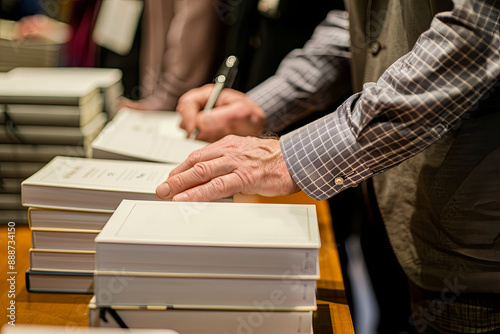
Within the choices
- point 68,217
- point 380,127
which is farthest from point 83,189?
point 380,127

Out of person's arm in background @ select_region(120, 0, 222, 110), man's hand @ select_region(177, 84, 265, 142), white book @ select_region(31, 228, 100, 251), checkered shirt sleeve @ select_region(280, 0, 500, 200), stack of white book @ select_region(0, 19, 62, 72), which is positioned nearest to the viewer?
checkered shirt sleeve @ select_region(280, 0, 500, 200)

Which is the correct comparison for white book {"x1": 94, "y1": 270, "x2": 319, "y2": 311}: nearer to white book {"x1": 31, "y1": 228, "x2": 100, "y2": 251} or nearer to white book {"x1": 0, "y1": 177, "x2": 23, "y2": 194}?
white book {"x1": 31, "y1": 228, "x2": 100, "y2": 251}

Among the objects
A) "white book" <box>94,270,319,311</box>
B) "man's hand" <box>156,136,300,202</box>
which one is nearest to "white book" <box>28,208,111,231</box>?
"man's hand" <box>156,136,300,202</box>

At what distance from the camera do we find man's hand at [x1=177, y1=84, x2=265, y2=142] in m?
1.35

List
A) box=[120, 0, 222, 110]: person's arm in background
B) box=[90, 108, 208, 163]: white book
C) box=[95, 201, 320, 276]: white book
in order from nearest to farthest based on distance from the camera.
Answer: box=[95, 201, 320, 276]: white book, box=[90, 108, 208, 163]: white book, box=[120, 0, 222, 110]: person's arm in background

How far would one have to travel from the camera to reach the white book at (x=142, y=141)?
3.58ft

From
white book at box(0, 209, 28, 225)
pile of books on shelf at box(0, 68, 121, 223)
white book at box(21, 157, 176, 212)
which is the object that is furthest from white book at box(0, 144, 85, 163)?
white book at box(21, 157, 176, 212)

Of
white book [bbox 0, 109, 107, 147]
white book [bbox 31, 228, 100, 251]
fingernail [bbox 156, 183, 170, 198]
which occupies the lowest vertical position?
white book [bbox 31, 228, 100, 251]

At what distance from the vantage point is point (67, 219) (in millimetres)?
842

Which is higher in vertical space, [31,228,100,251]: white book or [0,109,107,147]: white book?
[0,109,107,147]: white book

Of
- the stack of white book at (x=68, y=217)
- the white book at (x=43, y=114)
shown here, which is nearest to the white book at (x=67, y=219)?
the stack of white book at (x=68, y=217)

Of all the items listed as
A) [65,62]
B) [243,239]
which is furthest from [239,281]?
[65,62]

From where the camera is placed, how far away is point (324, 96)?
1.48 m

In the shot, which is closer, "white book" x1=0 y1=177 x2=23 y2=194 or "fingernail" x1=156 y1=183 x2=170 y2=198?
"fingernail" x1=156 y1=183 x2=170 y2=198
